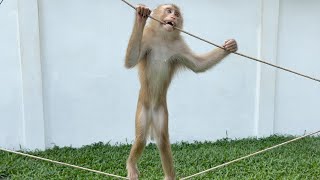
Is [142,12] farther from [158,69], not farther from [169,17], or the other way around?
[158,69]

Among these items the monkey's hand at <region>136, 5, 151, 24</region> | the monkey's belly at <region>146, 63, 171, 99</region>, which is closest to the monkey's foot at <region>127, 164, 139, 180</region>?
the monkey's belly at <region>146, 63, 171, 99</region>

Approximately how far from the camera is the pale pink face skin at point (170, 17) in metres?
3.27

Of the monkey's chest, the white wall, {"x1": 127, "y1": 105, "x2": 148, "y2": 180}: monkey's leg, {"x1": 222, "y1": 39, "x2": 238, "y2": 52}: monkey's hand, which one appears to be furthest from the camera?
the white wall

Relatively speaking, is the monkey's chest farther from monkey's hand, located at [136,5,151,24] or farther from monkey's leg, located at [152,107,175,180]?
monkey's hand, located at [136,5,151,24]

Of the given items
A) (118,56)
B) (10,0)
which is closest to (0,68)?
(10,0)

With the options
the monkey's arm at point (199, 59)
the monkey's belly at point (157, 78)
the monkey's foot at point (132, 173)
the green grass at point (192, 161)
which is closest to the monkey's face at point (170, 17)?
the monkey's arm at point (199, 59)

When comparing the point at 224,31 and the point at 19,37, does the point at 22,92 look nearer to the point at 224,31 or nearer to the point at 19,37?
the point at 19,37

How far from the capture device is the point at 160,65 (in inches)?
138

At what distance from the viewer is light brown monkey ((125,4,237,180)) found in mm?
3439

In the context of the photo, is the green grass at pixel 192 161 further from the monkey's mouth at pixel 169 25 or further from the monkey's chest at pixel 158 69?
the monkey's mouth at pixel 169 25

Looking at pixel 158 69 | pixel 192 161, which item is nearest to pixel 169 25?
pixel 158 69

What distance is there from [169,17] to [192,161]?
305 cm

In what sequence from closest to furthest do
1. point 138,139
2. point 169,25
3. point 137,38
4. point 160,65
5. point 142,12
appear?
point 142,12, point 137,38, point 169,25, point 160,65, point 138,139

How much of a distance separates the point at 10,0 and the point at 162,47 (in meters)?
3.43
